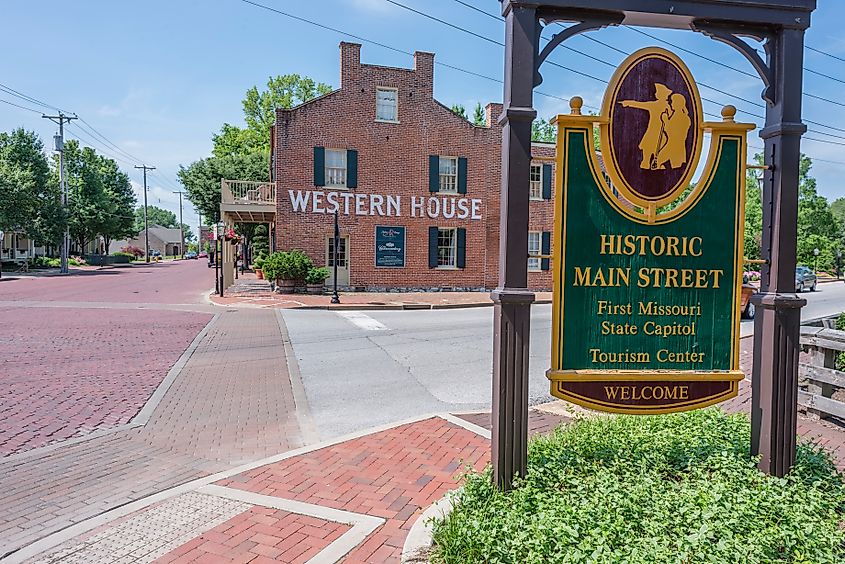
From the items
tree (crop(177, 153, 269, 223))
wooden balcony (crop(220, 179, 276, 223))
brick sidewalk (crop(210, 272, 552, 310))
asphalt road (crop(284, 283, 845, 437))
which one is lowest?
asphalt road (crop(284, 283, 845, 437))

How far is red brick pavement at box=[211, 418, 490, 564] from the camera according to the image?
4051 mm

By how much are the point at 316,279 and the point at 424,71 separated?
9.94 meters

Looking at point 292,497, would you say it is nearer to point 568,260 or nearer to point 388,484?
point 388,484

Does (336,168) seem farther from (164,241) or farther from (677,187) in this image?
(164,241)

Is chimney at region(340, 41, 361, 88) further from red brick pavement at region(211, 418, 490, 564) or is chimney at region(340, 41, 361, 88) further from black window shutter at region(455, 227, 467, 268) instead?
red brick pavement at region(211, 418, 490, 564)

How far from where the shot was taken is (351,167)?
24.6 metres

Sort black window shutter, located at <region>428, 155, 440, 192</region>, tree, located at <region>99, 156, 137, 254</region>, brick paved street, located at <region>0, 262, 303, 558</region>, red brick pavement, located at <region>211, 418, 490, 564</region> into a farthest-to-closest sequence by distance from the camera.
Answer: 1. tree, located at <region>99, 156, 137, 254</region>
2. black window shutter, located at <region>428, 155, 440, 192</region>
3. brick paved street, located at <region>0, 262, 303, 558</region>
4. red brick pavement, located at <region>211, 418, 490, 564</region>

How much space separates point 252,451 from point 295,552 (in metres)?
2.29

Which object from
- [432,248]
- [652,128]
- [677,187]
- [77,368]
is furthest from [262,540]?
[432,248]

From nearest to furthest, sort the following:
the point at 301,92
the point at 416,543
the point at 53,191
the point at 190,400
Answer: the point at 416,543, the point at 190,400, the point at 53,191, the point at 301,92

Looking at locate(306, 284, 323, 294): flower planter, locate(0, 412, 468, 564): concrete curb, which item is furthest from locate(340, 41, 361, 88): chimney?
locate(0, 412, 468, 564): concrete curb

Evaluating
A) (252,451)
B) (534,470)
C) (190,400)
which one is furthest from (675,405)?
(190,400)

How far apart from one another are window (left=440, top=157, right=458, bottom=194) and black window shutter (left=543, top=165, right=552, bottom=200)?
405 centimetres

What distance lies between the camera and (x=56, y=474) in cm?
509
